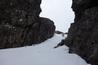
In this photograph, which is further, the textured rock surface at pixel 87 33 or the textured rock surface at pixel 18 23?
the textured rock surface at pixel 18 23

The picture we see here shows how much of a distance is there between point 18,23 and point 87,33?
12399 mm

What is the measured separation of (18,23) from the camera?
1032 inches

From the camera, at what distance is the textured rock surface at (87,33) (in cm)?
1474

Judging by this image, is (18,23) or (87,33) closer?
(87,33)

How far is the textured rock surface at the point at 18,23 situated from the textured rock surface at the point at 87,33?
8.77 metres

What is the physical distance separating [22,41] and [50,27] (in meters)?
13.2

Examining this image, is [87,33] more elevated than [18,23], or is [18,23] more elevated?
[87,33]

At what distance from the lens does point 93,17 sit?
16.8 metres

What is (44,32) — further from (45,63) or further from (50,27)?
(45,63)

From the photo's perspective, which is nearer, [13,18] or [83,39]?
[83,39]

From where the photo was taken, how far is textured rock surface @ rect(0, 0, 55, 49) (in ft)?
82.1

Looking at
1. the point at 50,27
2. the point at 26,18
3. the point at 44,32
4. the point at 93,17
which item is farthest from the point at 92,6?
the point at 50,27

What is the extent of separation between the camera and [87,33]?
16844 millimetres

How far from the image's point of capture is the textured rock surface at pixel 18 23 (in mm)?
25016
